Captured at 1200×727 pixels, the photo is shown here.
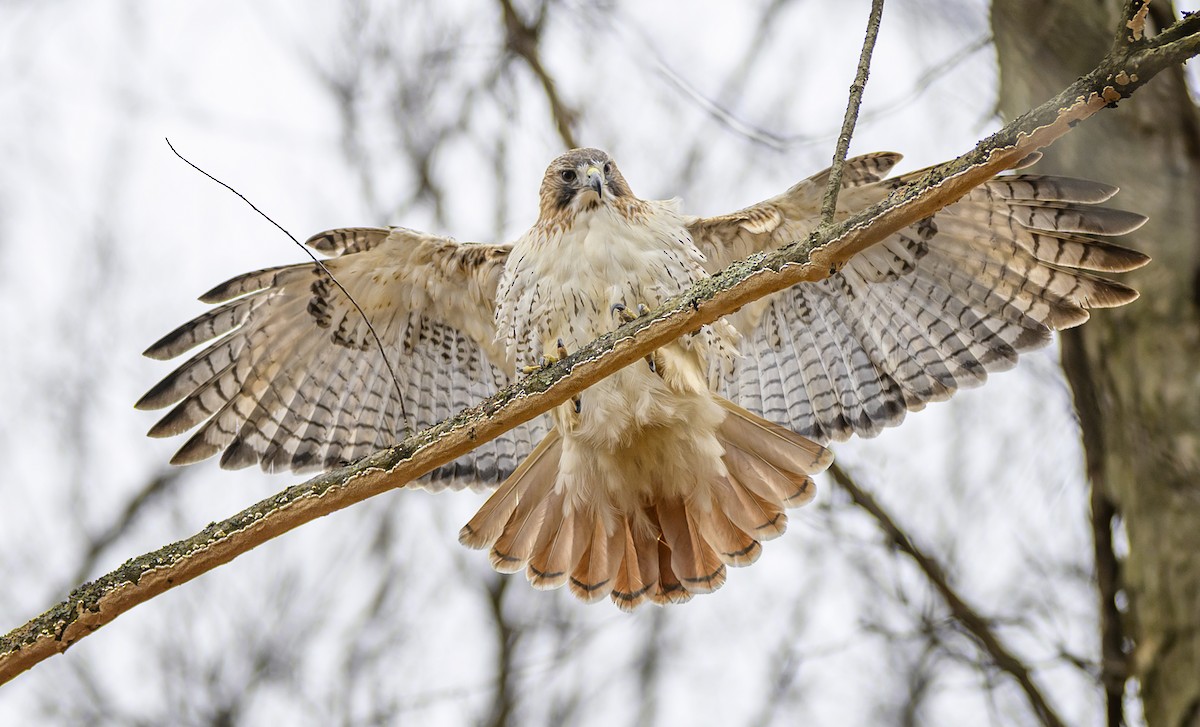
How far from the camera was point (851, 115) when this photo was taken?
2893mm

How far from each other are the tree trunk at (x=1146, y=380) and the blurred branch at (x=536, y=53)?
2.60 m

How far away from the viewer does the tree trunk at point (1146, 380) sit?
3.97 metres

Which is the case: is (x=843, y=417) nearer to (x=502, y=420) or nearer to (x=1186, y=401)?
(x=1186, y=401)

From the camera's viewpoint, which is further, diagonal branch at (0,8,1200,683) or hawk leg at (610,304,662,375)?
hawk leg at (610,304,662,375)

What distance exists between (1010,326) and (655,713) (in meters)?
5.19

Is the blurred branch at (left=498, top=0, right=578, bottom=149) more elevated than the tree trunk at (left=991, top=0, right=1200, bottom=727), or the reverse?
the blurred branch at (left=498, top=0, right=578, bottom=149)

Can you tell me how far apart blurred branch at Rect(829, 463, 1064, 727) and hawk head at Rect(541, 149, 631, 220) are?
1679mm

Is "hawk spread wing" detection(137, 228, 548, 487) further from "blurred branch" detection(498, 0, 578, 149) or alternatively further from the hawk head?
"blurred branch" detection(498, 0, 578, 149)

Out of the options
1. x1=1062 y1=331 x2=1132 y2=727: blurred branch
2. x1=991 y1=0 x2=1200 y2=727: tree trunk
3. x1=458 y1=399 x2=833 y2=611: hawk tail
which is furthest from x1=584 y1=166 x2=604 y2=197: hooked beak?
x1=1062 y1=331 x2=1132 y2=727: blurred branch

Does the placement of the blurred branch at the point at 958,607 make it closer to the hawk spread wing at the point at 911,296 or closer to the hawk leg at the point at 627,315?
the hawk spread wing at the point at 911,296

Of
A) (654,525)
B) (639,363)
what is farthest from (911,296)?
(654,525)

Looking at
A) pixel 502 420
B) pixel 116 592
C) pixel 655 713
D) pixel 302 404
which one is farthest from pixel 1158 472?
pixel 655 713

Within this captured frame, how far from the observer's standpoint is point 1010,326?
4855 mm

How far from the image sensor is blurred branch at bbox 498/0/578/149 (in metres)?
6.29
